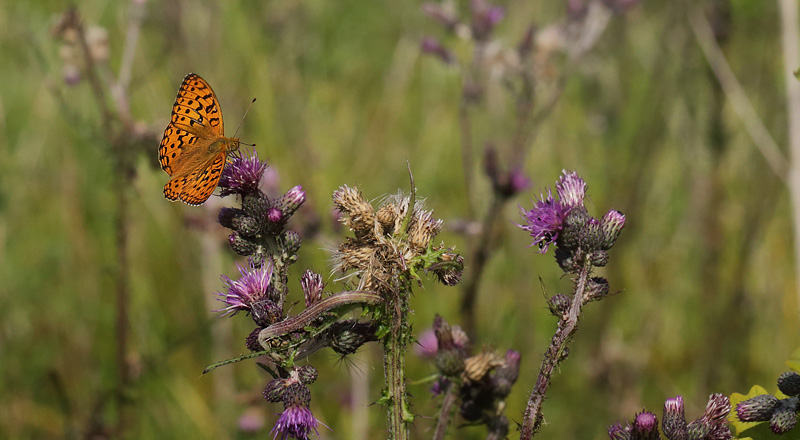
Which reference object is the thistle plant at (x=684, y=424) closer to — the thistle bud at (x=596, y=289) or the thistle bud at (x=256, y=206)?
the thistle bud at (x=596, y=289)

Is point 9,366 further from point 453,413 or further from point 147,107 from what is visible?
point 453,413

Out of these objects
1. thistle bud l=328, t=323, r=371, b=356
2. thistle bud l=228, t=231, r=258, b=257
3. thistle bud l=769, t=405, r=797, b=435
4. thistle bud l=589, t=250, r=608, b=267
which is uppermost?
thistle bud l=228, t=231, r=258, b=257

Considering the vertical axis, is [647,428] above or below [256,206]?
below

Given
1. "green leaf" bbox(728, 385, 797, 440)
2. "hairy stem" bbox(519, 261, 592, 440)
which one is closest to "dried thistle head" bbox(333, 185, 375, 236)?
"hairy stem" bbox(519, 261, 592, 440)

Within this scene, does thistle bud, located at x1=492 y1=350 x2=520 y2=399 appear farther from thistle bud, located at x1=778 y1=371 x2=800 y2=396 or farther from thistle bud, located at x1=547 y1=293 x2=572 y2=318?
thistle bud, located at x1=778 y1=371 x2=800 y2=396

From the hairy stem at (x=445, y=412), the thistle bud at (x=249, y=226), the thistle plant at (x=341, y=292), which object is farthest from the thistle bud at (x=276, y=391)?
the hairy stem at (x=445, y=412)

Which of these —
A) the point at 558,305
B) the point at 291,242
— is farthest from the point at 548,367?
the point at 291,242

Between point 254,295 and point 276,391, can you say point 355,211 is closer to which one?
point 254,295
